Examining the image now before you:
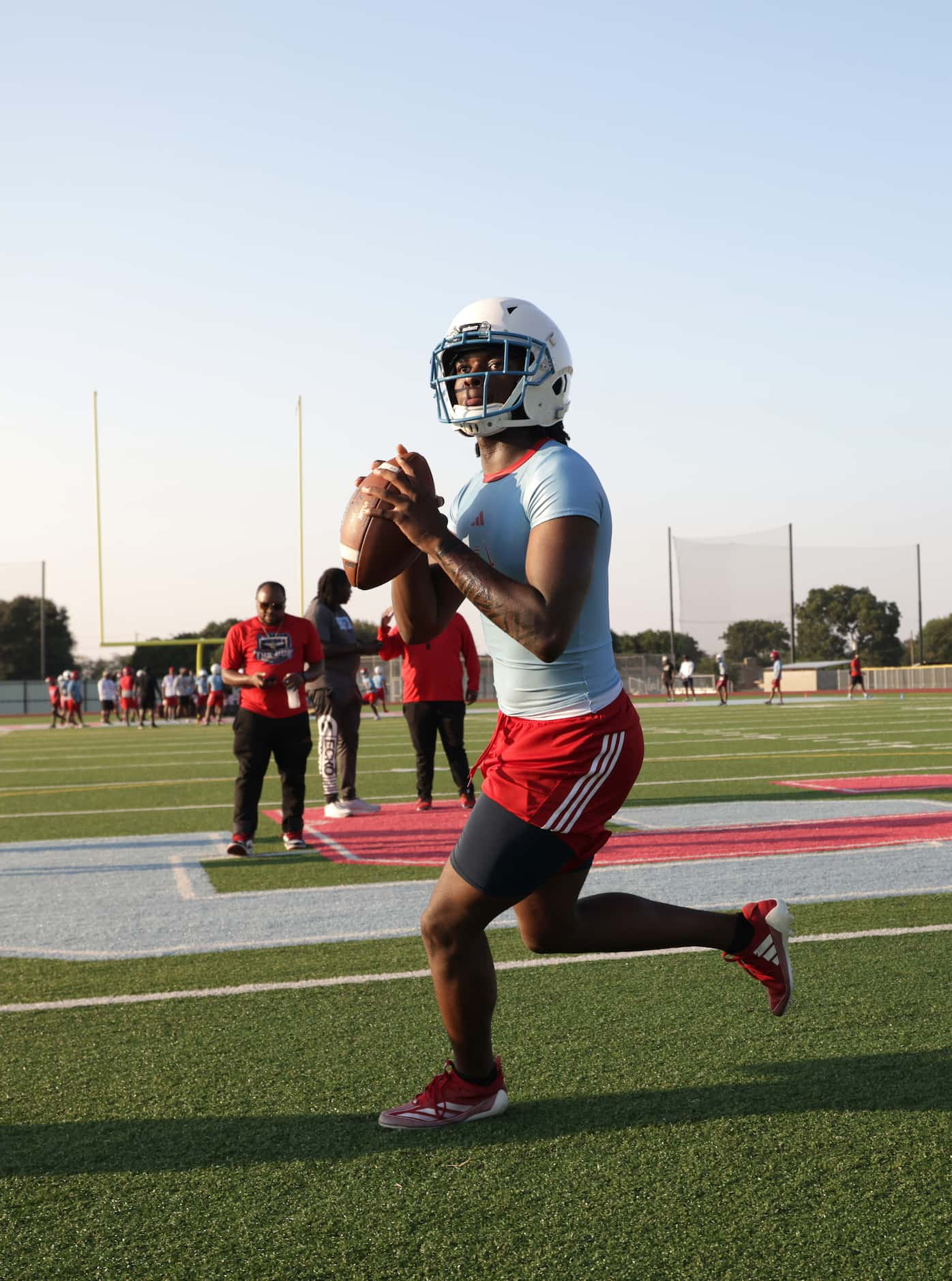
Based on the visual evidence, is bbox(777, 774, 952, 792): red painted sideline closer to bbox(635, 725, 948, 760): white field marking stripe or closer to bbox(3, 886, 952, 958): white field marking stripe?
bbox(3, 886, 952, 958): white field marking stripe

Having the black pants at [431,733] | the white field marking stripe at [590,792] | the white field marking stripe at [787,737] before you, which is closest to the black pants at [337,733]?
the black pants at [431,733]

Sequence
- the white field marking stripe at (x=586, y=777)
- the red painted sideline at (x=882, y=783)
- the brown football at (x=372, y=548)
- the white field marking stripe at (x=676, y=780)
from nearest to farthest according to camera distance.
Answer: the white field marking stripe at (x=586, y=777) < the brown football at (x=372, y=548) < the red painted sideline at (x=882, y=783) < the white field marking stripe at (x=676, y=780)

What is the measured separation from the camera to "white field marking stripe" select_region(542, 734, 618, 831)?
3.02 m

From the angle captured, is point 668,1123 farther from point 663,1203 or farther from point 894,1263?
point 894,1263

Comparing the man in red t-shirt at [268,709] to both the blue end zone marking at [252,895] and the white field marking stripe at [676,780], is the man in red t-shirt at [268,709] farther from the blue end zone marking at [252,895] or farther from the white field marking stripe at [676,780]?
the white field marking stripe at [676,780]

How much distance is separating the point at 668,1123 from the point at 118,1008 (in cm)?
224

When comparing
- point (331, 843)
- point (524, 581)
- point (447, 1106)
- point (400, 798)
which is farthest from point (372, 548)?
point (400, 798)

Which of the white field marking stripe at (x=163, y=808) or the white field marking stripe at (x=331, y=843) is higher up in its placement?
the white field marking stripe at (x=331, y=843)

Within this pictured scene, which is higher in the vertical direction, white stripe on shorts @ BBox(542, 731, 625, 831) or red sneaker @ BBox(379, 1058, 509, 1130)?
white stripe on shorts @ BBox(542, 731, 625, 831)

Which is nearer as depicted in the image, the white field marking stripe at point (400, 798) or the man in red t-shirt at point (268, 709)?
the man in red t-shirt at point (268, 709)

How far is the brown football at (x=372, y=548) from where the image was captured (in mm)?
3129

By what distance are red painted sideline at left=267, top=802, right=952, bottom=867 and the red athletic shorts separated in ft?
13.8

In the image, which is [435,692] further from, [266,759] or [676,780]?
[676,780]

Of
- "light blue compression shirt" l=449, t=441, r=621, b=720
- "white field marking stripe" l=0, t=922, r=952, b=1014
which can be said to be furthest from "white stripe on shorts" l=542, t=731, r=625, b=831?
"white field marking stripe" l=0, t=922, r=952, b=1014
